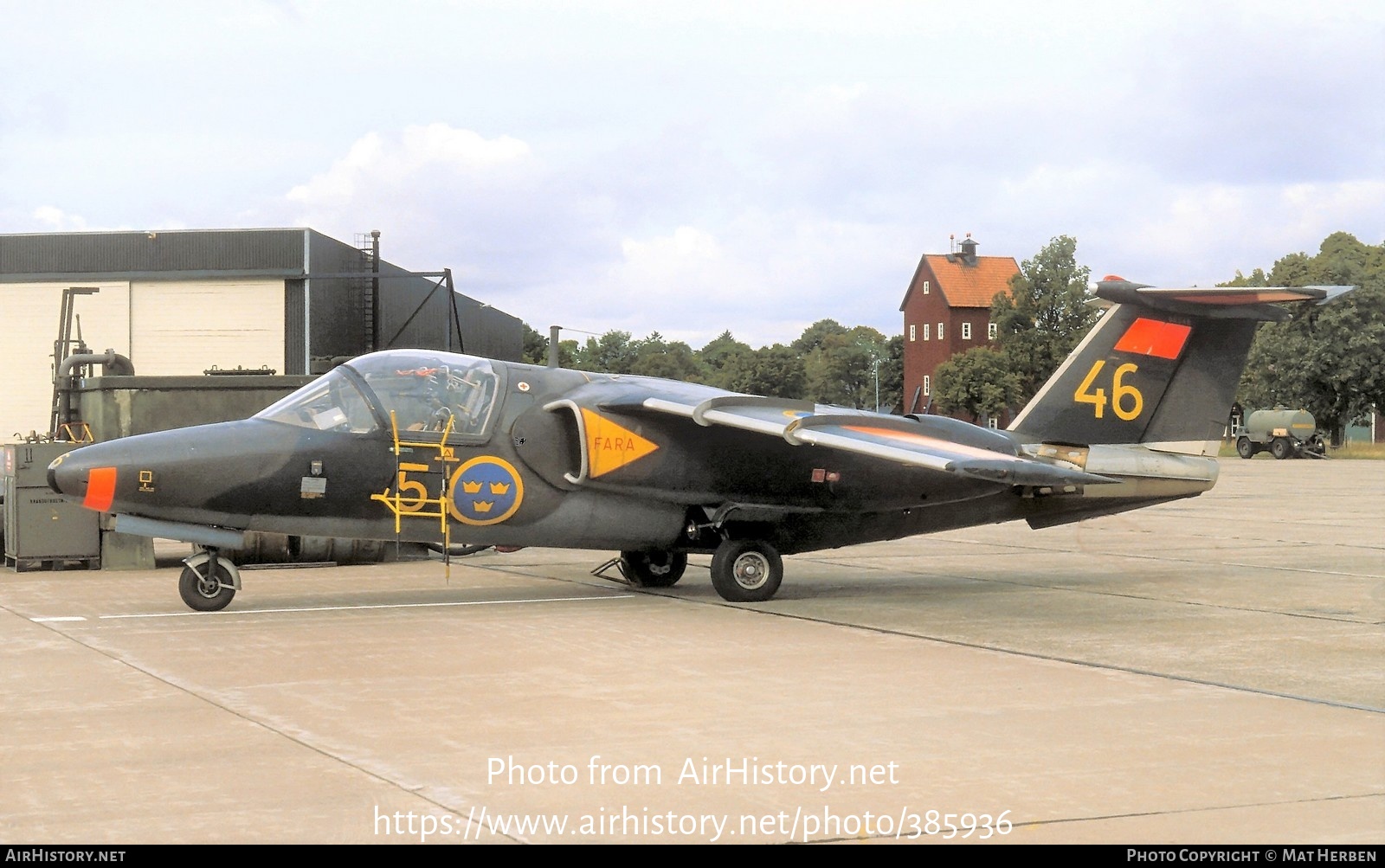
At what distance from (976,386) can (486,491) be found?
251ft

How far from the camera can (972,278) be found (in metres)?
102

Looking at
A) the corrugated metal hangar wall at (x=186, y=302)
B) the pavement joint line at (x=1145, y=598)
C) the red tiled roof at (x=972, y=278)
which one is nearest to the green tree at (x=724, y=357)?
the corrugated metal hangar wall at (x=186, y=302)

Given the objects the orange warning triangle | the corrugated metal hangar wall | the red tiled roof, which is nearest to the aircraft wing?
the orange warning triangle

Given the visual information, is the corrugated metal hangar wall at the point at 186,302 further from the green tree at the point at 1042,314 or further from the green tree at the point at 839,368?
the green tree at the point at 1042,314

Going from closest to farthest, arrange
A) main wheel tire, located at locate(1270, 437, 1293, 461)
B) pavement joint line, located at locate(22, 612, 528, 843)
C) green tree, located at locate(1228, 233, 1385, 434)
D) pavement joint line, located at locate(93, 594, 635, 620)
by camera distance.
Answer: pavement joint line, located at locate(22, 612, 528, 843) < pavement joint line, located at locate(93, 594, 635, 620) < main wheel tire, located at locate(1270, 437, 1293, 461) < green tree, located at locate(1228, 233, 1385, 434)

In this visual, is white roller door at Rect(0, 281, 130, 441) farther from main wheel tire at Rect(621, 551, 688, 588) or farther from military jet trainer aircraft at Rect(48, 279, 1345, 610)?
military jet trainer aircraft at Rect(48, 279, 1345, 610)

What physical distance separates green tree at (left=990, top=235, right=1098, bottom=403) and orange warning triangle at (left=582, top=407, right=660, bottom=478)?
79.3 m

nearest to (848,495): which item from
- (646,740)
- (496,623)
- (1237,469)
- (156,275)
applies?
(496,623)

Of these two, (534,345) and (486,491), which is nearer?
(486,491)

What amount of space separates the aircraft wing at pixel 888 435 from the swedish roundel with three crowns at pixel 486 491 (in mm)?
1444

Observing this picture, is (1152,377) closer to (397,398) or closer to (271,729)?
(397,398)

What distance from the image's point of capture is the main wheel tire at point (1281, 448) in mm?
64000

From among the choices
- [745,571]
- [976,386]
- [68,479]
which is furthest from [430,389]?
[976,386]

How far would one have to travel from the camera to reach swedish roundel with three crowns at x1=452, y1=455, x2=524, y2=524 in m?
13.0
